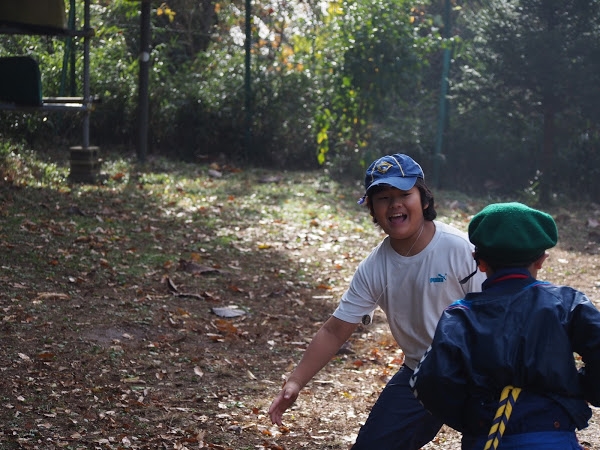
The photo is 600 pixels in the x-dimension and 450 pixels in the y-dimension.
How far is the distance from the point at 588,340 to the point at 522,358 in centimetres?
17

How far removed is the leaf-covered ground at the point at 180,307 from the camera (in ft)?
14.9

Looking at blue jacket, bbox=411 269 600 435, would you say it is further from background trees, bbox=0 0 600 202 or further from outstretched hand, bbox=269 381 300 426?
background trees, bbox=0 0 600 202

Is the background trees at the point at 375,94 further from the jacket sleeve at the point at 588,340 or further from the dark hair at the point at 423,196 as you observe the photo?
the jacket sleeve at the point at 588,340

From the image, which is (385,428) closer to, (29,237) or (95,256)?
(95,256)

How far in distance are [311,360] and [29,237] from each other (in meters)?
4.70

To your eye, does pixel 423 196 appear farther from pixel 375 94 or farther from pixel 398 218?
pixel 375 94

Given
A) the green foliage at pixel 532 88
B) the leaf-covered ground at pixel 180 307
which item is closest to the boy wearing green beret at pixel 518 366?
the leaf-covered ground at pixel 180 307

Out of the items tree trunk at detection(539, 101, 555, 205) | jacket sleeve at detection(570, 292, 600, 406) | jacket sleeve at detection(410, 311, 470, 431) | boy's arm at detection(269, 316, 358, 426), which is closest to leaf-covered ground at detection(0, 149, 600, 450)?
tree trunk at detection(539, 101, 555, 205)

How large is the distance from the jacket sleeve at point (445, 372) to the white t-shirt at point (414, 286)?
2.75 feet

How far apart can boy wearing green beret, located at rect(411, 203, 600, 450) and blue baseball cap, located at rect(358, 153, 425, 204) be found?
792 mm

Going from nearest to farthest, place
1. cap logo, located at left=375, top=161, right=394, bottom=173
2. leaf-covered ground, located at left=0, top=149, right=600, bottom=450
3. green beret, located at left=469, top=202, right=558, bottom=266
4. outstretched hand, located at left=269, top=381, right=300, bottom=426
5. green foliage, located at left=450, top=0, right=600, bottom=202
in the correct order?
green beret, located at left=469, top=202, right=558, bottom=266, outstretched hand, located at left=269, top=381, right=300, bottom=426, cap logo, located at left=375, top=161, right=394, bottom=173, leaf-covered ground, located at left=0, top=149, right=600, bottom=450, green foliage, located at left=450, top=0, right=600, bottom=202

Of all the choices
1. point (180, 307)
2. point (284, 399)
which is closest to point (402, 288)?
point (284, 399)

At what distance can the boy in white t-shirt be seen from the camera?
3199 millimetres

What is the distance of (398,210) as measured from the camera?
3.24 m
